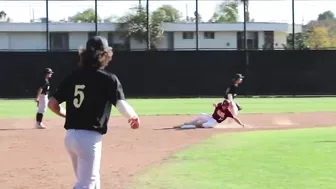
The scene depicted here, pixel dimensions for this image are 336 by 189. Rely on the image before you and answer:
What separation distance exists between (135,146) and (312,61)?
93.2 ft

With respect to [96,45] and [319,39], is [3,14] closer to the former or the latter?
[319,39]

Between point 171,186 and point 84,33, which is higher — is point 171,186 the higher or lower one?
the lower one

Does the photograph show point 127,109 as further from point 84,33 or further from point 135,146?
point 84,33

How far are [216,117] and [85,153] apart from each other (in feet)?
42.2

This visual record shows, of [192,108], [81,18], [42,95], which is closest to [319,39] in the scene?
[81,18]

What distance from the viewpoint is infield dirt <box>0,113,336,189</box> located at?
31.4 feet

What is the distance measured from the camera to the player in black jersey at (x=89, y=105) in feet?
18.9

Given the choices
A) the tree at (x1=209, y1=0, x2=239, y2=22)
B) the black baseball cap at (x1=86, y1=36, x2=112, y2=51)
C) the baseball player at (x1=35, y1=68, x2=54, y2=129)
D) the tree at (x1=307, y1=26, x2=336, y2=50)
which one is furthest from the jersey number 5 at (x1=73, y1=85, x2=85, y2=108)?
the tree at (x1=209, y1=0, x2=239, y2=22)

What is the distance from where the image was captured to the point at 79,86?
5.81 meters

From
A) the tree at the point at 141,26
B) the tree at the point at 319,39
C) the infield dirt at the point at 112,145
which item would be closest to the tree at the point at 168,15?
the tree at the point at 141,26

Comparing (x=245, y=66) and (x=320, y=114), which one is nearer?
(x=320, y=114)

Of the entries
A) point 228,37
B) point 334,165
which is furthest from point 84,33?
point 334,165

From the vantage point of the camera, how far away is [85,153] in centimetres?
575

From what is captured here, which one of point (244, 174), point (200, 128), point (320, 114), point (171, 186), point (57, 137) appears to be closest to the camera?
point (171, 186)
